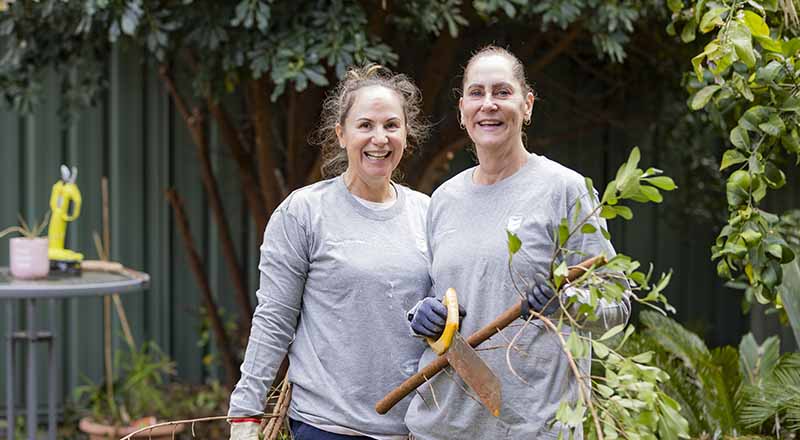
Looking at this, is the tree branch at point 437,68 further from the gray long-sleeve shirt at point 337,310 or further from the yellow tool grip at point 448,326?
the yellow tool grip at point 448,326

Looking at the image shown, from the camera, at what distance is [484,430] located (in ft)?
7.56

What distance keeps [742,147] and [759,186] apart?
0.12 m

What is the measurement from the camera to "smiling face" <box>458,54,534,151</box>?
91.8 inches

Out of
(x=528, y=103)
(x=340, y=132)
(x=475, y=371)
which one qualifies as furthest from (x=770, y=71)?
(x=475, y=371)

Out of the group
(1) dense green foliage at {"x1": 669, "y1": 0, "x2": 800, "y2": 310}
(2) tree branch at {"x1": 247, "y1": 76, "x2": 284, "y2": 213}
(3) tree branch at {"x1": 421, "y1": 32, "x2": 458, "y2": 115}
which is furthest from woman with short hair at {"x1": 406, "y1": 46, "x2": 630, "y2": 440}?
(3) tree branch at {"x1": 421, "y1": 32, "x2": 458, "y2": 115}

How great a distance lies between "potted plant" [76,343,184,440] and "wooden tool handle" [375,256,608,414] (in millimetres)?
3161

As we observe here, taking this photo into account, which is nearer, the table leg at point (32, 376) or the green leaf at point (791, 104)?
the green leaf at point (791, 104)

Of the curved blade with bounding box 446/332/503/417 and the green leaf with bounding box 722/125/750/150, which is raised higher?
the green leaf with bounding box 722/125/750/150

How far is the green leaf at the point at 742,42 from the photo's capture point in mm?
2572

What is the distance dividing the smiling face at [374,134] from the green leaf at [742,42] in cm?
89

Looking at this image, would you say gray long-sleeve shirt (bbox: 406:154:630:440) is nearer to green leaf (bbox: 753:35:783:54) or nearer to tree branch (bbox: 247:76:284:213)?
green leaf (bbox: 753:35:783:54)

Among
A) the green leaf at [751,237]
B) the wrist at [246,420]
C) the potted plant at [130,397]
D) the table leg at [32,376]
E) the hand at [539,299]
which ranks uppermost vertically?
the green leaf at [751,237]

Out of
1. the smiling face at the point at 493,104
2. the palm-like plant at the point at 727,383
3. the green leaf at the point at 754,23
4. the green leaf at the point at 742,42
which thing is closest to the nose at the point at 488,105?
the smiling face at the point at 493,104

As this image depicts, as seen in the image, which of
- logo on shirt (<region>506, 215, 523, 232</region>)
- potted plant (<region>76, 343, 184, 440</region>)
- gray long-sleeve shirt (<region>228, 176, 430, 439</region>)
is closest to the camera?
logo on shirt (<region>506, 215, 523, 232</region>)
